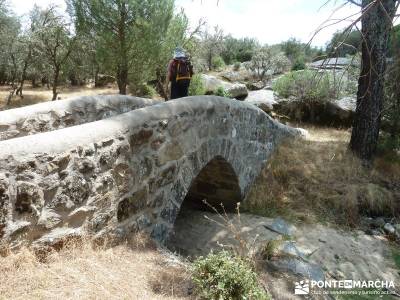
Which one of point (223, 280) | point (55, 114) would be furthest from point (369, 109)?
point (223, 280)

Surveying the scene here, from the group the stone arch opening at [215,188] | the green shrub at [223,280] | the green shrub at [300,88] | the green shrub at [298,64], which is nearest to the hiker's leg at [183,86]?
the stone arch opening at [215,188]

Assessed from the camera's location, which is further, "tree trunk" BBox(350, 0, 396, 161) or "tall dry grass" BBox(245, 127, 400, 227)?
"tree trunk" BBox(350, 0, 396, 161)

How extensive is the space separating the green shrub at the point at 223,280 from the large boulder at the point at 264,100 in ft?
36.0

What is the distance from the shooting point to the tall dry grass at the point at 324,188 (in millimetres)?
6809

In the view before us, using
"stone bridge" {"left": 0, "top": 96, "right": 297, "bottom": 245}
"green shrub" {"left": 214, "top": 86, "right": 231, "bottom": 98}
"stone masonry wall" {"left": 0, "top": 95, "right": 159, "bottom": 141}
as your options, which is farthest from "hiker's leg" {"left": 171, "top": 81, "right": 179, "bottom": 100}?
"green shrub" {"left": 214, "top": 86, "right": 231, "bottom": 98}

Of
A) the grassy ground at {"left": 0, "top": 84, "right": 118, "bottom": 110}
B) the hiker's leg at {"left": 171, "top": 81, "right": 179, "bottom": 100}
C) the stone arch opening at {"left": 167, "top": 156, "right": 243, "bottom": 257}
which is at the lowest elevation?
the stone arch opening at {"left": 167, "top": 156, "right": 243, "bottom": 257}

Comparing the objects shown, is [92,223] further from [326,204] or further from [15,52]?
[15,52]

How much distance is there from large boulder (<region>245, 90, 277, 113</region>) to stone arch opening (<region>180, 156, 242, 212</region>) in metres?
7.11

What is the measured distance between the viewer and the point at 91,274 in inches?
96.5

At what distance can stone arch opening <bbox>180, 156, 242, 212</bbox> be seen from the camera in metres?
6.25

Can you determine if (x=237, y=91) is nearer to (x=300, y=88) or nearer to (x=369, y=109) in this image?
(x=300, y=88)

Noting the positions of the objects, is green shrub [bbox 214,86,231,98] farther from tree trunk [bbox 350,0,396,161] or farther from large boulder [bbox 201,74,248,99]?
tree trunk [bbox 350,0,396,161]

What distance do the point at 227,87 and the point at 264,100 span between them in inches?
124

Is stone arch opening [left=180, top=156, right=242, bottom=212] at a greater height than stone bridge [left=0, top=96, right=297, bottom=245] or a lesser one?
lesser
